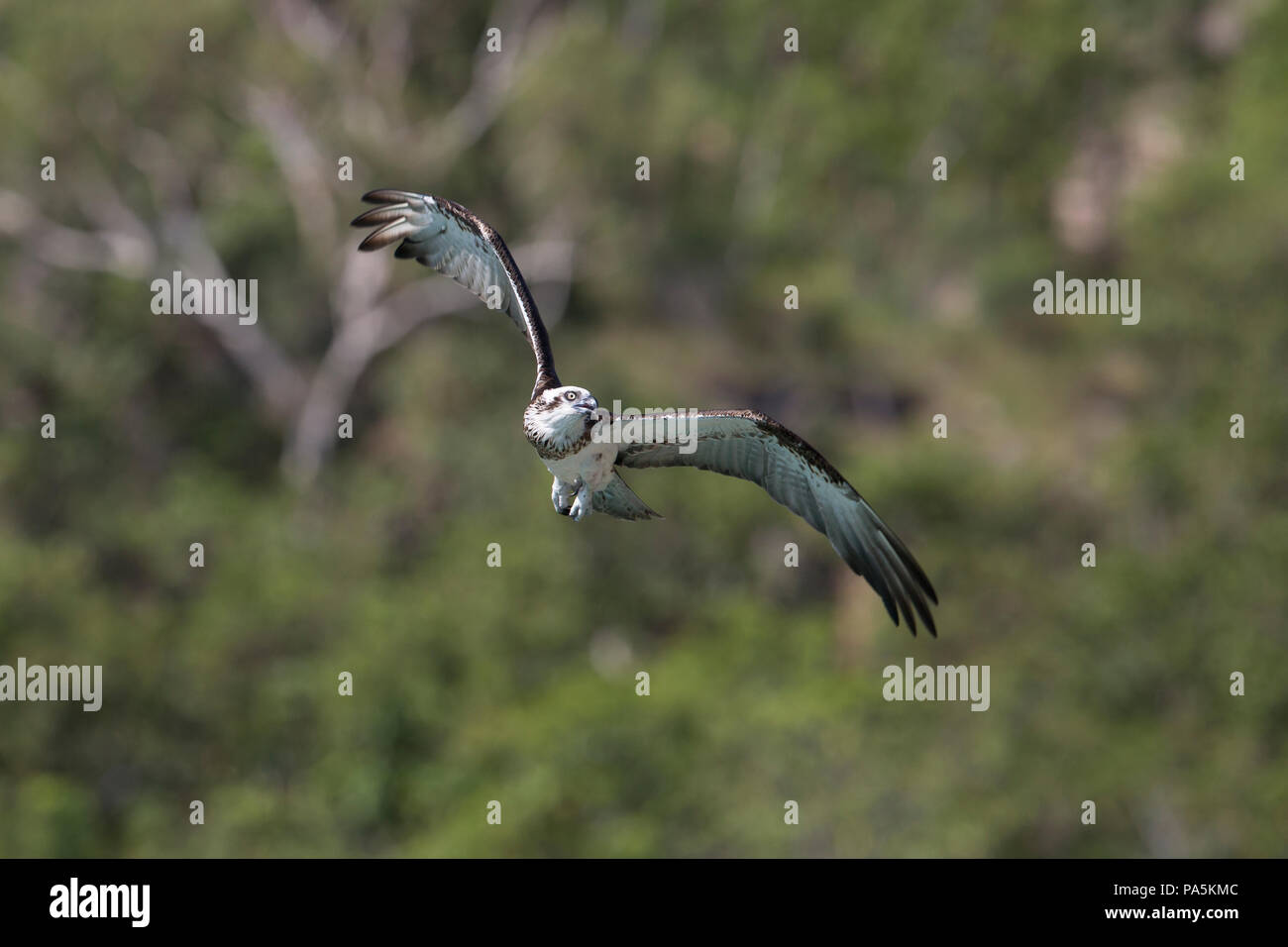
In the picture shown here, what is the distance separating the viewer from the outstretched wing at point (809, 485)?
14.8 meters

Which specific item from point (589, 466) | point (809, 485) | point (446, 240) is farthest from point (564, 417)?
point (446, 240)

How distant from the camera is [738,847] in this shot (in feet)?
119

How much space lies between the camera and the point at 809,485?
1532 cm

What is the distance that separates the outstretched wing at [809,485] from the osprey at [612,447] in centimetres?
1

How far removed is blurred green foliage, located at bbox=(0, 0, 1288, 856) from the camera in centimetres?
4100

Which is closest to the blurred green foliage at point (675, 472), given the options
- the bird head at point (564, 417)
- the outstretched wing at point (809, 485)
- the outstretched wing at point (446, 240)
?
the outstretched wing at point (809, 485)

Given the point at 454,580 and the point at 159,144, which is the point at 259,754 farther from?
the point at 159,144

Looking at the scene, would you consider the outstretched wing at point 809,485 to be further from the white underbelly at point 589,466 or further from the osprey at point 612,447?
the white underbelly at point 589,466

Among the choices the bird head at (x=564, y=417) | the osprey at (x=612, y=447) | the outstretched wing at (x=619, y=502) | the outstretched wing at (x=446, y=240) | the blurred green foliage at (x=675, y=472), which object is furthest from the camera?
the blurred green foliage at (x=675, y=472)

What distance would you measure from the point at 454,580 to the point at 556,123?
11.6 meters

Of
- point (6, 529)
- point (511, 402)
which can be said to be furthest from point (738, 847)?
point (6, 529)

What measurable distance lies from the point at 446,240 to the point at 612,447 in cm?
248

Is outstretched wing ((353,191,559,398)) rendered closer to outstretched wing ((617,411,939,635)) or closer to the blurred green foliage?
outstretched wing ((617,411,939,635))

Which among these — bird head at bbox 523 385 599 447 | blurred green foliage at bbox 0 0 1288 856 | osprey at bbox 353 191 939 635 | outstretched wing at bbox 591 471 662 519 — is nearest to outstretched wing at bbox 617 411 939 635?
osprey at bbox 353 191 939 635
